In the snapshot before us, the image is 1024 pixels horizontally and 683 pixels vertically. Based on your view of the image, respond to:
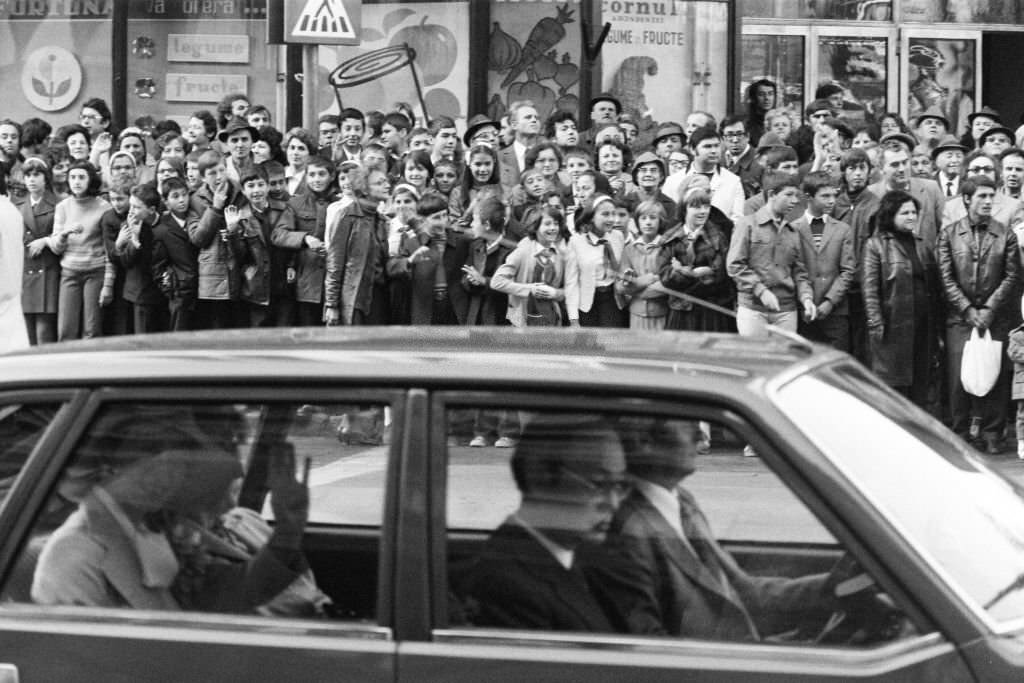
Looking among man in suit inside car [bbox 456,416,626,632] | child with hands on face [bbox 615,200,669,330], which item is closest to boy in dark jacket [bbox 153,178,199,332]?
child with hands on face [bbox 615,200,669,330]

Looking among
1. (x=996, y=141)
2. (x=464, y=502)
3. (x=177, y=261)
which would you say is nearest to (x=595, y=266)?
(x=177, y=261)

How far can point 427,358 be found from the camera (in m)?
3.44

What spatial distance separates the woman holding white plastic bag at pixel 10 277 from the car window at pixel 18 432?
643 cm

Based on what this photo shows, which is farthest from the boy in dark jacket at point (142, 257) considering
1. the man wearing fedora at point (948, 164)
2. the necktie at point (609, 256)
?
the man wearing fedora at point (948, 164)

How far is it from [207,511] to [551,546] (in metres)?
0.72

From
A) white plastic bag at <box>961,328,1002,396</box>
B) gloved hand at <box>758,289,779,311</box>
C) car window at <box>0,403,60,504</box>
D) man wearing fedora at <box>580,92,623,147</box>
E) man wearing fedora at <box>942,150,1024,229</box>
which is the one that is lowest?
white plastic bag at <box>961,328,1002,396</box>

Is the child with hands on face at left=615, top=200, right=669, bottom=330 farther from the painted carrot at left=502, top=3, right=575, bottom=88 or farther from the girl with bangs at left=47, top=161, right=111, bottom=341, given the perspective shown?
the painted carrot at left=502, top=3, right=575, bottom=88

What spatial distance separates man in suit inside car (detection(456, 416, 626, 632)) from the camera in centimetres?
332

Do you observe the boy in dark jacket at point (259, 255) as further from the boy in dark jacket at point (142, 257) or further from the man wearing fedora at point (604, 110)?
the man wearing fedora at point (604, 110)

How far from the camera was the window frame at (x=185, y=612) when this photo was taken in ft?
10.9

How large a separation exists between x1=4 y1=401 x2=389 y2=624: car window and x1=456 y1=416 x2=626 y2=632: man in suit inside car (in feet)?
0.86

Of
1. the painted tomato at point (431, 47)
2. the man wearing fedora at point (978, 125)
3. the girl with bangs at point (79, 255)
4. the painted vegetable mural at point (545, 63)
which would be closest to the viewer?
the girl with bangs at point (79, 255)

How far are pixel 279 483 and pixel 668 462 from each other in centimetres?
78

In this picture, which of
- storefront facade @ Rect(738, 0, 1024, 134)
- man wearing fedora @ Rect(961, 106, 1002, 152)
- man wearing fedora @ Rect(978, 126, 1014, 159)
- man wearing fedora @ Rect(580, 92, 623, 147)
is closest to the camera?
man wearing fedora @ Rect(978, 126, 1014, 159)
